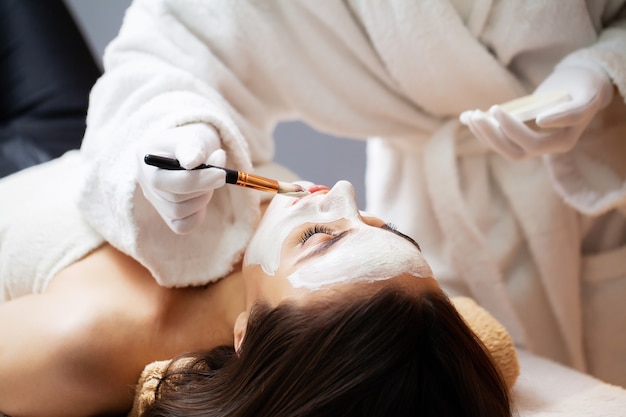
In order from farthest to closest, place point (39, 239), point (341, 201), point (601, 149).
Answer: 1. point (601, 149)
2. point (39, 239)
3. point (341, 201)

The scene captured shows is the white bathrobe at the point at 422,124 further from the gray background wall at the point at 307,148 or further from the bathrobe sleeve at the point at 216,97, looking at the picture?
the gray background wall at the point at 307,148

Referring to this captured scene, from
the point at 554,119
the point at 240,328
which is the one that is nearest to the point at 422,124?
the point at 554,119

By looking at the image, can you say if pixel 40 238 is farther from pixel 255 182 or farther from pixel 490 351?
pixel 490 351

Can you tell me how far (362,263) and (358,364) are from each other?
0.35ft

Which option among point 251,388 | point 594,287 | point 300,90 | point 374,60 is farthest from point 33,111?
point 594,287

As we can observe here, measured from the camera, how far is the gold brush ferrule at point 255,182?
71cm

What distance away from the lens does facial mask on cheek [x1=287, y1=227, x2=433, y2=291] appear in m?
0.67

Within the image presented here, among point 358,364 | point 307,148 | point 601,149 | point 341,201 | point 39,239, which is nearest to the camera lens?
point 358,364

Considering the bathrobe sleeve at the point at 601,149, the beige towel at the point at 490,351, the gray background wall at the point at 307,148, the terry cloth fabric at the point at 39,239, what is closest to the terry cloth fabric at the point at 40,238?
the terry cloth fabric at the point at 39,239

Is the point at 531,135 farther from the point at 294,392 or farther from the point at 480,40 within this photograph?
the point at 294,392

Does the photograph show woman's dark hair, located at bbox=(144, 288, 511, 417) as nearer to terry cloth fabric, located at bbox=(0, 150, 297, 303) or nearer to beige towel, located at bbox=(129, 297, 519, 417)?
beige towel, located at bbox=(129, 297, 519, 417)

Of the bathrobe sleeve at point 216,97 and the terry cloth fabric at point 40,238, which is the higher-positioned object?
the bathrobe sleeve at point 216,97

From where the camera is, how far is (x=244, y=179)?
2.33 ft

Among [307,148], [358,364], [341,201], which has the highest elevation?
[341,201]
